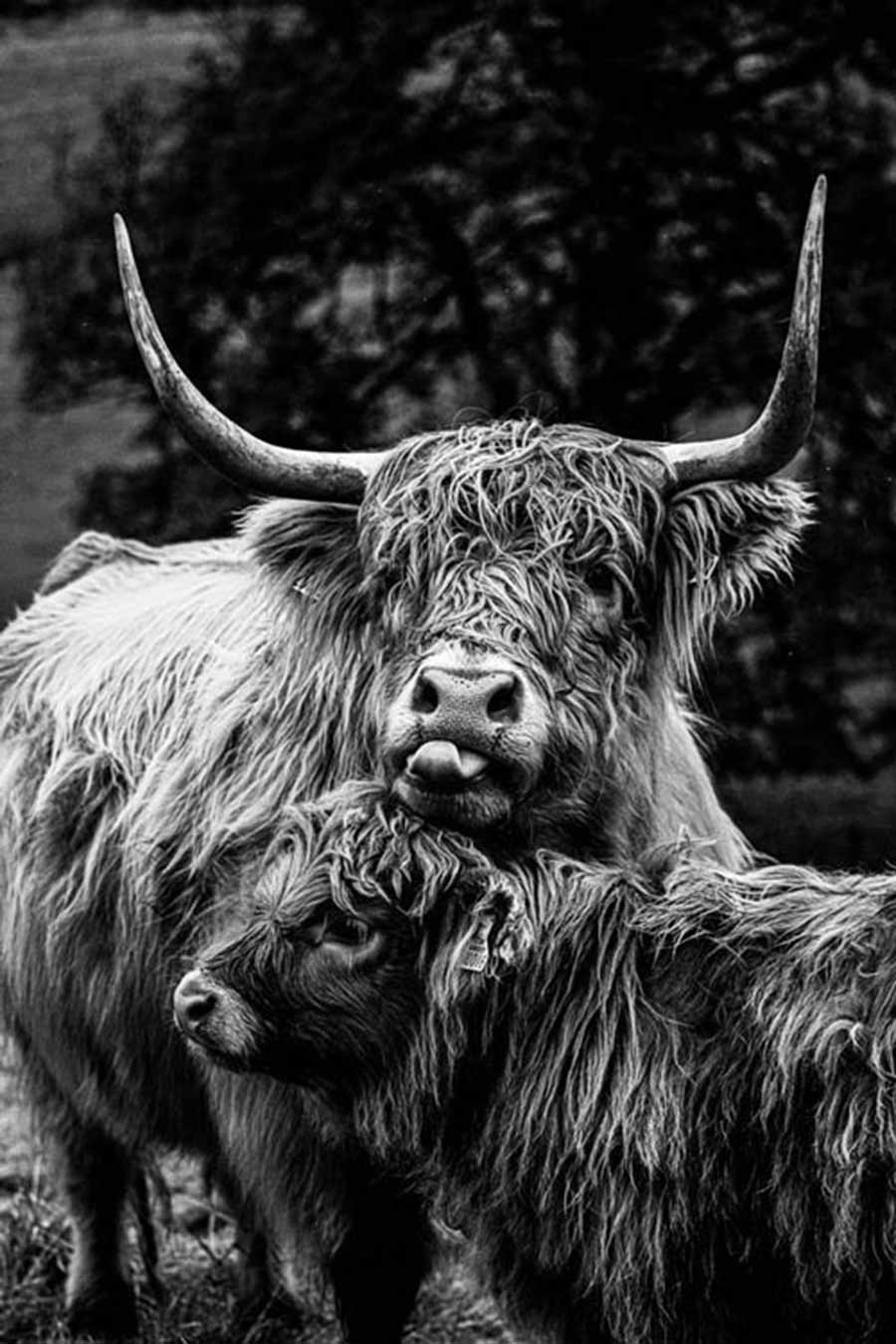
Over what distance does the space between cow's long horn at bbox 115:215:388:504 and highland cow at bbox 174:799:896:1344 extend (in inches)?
47.9

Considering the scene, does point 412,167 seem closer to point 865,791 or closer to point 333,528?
point 865,791

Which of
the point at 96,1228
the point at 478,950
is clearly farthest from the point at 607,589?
the point at 96,1228

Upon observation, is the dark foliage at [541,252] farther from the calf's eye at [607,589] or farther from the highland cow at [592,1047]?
the highland cow at [592,1047]

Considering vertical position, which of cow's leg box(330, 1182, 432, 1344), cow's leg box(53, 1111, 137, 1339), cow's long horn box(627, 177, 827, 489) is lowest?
cow's leg box(53, 1111, 137, 1339)

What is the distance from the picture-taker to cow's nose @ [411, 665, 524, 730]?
4566 millimetres

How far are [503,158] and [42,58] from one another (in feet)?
13.4

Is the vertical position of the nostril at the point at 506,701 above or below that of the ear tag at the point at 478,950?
above

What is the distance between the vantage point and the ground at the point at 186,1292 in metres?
6.32

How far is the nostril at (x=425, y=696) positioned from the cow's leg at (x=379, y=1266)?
1.28m

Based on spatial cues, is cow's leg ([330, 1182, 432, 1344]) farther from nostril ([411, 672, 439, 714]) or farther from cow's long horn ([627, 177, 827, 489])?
cow's long horn ([627, 177, 827, 489])

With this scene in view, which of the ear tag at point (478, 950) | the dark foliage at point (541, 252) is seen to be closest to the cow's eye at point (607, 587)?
the ear tag at point (478, 950)

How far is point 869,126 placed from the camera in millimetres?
11555

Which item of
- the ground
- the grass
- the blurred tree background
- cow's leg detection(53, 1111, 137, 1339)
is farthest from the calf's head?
the blurred tree background

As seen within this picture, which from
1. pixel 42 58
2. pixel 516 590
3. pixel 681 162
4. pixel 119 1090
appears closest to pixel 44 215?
pixel 42 58
